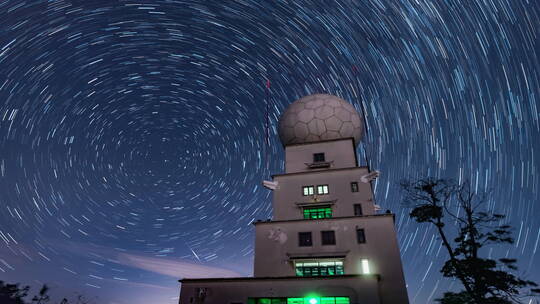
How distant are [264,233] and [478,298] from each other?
17.8m

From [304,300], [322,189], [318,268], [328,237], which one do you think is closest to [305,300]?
[304,300]

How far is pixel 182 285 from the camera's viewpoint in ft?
64.6

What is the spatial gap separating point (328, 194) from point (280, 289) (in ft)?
39.0

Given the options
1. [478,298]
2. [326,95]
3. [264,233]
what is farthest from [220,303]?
[326,95]

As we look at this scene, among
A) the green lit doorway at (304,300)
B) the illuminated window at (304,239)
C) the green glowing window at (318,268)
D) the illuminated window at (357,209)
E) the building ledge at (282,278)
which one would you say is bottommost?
the green lit doorway at (304,300)

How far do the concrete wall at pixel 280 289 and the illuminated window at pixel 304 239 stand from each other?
19.3 feet

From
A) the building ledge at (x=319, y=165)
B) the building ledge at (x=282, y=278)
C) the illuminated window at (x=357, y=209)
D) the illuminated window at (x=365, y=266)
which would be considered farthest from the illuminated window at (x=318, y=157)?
the building ledge at (x=282, y=278)

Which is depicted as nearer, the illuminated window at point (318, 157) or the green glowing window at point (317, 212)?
the green glowing window at point (317, 212)

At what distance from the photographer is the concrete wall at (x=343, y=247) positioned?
2094cm

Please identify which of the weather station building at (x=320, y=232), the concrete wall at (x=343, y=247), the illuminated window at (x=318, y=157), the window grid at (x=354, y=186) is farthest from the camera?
the illuminated window at (x=318, y=157)

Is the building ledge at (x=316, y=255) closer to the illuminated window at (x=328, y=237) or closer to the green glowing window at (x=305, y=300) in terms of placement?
the illuminated window at (x=328, y=237)

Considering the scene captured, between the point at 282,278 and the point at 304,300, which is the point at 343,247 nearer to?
the point at 304,300

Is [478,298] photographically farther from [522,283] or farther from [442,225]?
[442,225]

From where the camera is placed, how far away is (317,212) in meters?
27.2
